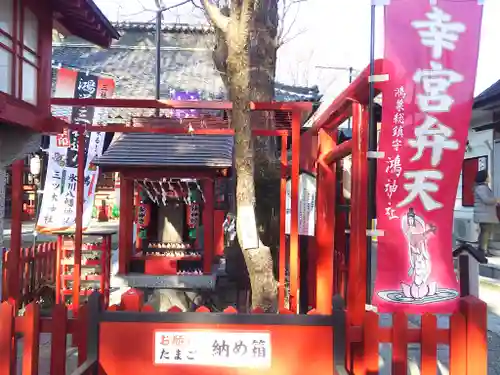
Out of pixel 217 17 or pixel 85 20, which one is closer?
pixel 217 17

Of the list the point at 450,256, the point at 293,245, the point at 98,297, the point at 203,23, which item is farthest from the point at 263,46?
the point at 203,23

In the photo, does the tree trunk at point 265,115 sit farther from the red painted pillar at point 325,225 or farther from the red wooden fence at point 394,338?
the red wooden fence at point 394,338

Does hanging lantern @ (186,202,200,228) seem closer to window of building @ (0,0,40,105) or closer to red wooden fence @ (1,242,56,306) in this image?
red wooden fence @ (1,242,56,306)

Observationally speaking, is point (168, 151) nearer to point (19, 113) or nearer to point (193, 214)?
point (193, 214)

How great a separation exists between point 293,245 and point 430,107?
252 cm

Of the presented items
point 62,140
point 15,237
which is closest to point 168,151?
point 62,140

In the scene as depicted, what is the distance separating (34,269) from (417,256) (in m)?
6.45

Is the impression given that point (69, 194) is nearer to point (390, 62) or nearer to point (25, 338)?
point (25, 338)

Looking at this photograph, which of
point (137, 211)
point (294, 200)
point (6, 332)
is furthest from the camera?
point (137, 211)

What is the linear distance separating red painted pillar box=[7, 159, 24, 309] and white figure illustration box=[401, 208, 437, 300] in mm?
4119

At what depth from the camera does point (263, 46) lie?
22.4 ft

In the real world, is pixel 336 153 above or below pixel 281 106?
below

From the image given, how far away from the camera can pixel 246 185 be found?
A: 446cm

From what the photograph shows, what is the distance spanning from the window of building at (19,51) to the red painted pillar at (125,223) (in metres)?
3.57
